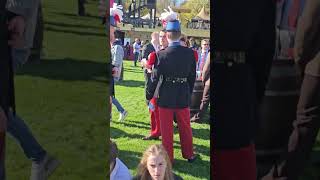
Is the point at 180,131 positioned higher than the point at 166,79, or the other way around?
the point at 166,79

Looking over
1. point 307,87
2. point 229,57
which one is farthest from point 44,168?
point 307,87

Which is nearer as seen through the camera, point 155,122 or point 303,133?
point 155,122

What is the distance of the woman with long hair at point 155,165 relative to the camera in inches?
64.2

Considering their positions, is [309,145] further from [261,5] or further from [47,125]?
[47,125]

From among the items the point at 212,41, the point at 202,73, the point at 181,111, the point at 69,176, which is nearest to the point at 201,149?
the point at 181,111

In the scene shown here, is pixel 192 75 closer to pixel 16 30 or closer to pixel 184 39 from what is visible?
pixel 184 39

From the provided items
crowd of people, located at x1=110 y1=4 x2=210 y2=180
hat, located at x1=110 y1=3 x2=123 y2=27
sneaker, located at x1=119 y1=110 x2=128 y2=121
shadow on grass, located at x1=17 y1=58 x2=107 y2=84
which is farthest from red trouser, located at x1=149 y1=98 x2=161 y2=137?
hat, located at x1=110 y1=3 x2=123 y2=27

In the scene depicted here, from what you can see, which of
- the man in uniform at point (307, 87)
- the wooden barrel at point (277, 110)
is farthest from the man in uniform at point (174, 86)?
the man in uniform at point (307, 87)

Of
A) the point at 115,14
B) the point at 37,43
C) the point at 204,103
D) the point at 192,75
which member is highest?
the point at 115,14

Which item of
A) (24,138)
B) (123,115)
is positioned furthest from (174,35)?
(24,138)

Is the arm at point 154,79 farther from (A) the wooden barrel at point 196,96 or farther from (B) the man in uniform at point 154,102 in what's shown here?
(A) the wooden barrel at point 196,96

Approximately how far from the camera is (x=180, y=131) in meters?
1.64

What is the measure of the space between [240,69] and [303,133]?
1.22 feet

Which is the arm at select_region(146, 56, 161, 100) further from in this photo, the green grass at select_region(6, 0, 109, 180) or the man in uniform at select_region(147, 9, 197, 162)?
the green grass at select_region(6, 0, 109, 180)
